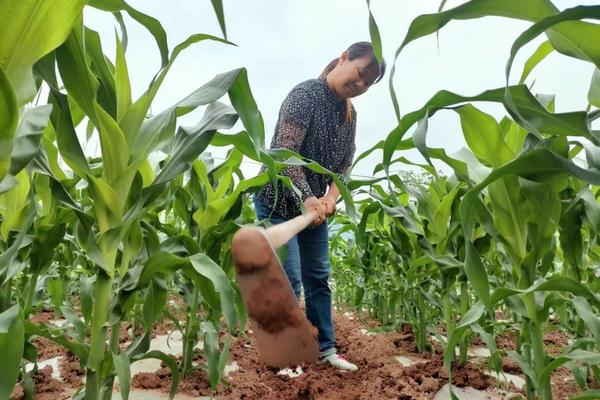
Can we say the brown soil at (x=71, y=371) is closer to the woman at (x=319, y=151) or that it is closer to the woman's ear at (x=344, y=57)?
the woman at (x=319, y=151)

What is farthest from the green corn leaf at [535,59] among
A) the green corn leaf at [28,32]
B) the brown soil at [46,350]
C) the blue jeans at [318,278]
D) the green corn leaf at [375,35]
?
the brown soil at [46,350]

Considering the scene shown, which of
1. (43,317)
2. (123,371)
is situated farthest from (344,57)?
(43,317)

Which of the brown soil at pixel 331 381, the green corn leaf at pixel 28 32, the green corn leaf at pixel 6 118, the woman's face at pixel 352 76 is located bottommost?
the brown soil at pixel 331 381

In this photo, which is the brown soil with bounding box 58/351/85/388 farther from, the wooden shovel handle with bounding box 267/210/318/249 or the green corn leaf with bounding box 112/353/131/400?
the wooden shovel handle with bounding box 267/210/318/249

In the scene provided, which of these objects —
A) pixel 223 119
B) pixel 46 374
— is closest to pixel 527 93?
pixel 223 119

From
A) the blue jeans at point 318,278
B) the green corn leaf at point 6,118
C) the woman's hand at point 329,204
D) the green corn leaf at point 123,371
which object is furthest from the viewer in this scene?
the blue jeans at point 318,278

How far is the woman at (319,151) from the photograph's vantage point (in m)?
2.07

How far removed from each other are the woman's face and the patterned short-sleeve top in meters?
0.05

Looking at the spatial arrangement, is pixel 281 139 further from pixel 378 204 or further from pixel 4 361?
pixel 4 361

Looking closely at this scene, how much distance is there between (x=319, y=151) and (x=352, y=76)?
376mm

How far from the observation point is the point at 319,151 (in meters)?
2.26

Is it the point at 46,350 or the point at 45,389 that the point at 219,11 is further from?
the point at 46,350

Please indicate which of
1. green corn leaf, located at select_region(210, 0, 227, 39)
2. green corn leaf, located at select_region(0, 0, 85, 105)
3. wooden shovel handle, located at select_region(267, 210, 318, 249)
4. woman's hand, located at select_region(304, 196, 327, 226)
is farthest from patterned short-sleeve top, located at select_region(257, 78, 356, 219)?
green corn leaf, located at select_region(0, 0, 85, 105)

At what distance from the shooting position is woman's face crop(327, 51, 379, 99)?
209 centimetres
